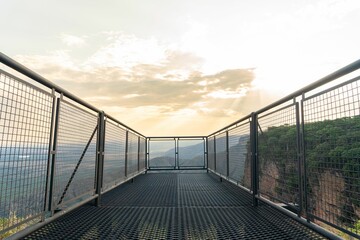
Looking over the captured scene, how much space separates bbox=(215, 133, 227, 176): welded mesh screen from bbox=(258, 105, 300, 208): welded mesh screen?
89.9 inches

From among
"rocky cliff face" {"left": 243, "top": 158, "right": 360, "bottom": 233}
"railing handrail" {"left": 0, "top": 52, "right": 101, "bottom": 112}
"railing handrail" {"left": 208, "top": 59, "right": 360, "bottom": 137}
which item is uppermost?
"railing handrail" {"left": 0, "top": 52, "right": 101, "bottom": 112}

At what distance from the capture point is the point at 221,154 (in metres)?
6.41

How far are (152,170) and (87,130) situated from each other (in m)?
6.14

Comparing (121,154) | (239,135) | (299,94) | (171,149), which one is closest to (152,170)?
(171,149)

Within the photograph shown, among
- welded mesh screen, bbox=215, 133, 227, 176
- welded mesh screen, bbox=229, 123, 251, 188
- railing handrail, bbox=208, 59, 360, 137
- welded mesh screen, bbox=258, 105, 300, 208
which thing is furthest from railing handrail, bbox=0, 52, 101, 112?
welded mesh screen, bbox=215, 133, 227, 176

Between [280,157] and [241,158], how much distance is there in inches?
57.7

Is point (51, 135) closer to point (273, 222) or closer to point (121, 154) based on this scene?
point (273, 222)

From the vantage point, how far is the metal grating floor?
2131 millimetres

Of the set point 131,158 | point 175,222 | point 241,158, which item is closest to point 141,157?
point 131,158

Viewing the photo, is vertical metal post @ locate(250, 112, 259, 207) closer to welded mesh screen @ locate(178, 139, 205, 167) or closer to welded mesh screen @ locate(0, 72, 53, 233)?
welded mesh screen @ locate(0, 72, 53, 233)

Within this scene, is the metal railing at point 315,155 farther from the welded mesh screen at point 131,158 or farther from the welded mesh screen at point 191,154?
the welded mesh screen at point 191,154

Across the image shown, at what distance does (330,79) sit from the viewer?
199 cm

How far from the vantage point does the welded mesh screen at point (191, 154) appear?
31.5ft

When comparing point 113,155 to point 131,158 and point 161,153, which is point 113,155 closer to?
point 131,158
